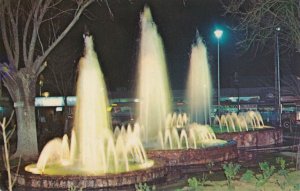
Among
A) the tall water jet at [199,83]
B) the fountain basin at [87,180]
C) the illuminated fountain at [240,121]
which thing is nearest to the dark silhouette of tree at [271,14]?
the fountain basin at [87,180]

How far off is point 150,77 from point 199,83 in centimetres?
951

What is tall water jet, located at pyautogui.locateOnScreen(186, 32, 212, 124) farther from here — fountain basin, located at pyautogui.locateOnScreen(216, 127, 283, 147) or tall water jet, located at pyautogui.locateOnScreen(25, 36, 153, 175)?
tall water jet, located at pyautogui.locateOnScreen(25, 36, 153, 175)

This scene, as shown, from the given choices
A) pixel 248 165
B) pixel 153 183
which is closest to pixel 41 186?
pixel 153 183

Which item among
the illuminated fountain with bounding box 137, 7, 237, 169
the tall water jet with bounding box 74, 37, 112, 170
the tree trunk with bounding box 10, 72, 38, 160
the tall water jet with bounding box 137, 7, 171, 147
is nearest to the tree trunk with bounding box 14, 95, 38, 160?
the tree trunk with bounding box 10, 72, 38, 160

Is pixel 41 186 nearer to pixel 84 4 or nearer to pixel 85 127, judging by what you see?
pixel 85 127

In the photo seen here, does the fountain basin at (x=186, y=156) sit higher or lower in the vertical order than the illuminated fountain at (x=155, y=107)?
lower

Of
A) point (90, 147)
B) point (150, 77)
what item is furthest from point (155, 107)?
point (90, 147)

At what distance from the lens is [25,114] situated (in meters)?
16.9

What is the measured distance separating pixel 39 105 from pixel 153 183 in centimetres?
2709

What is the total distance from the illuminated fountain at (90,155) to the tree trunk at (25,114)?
2186mm

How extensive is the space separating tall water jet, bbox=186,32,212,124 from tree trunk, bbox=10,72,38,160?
13.3 metres

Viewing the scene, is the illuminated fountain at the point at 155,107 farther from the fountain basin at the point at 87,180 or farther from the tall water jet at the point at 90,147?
the fountain basin at the point at 87,180

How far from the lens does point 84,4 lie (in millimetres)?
16625

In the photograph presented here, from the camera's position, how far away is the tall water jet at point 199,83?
28173mm
